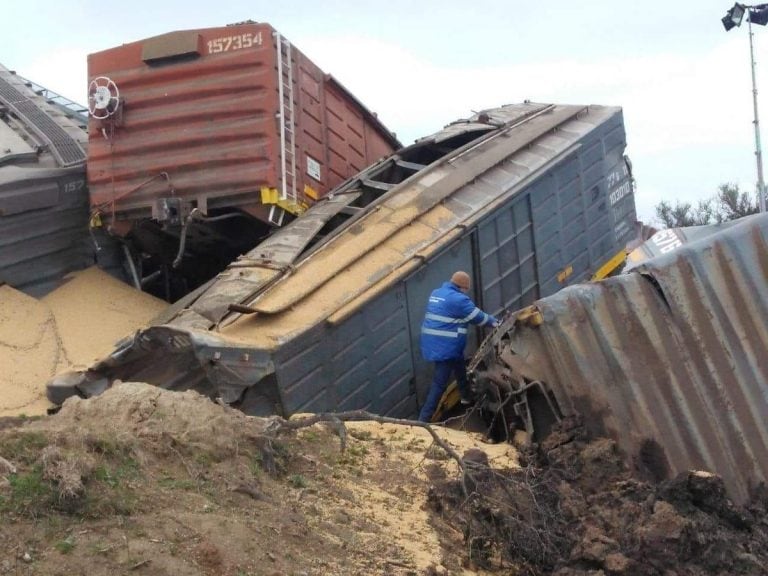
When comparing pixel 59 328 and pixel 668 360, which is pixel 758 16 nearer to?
pixel 668 360

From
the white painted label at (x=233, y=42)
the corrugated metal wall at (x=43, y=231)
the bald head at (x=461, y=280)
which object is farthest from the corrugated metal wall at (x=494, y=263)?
the corrugated metal wall at (x=43, y=231)

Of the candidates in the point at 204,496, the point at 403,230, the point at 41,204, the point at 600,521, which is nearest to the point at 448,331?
the point at 403,230

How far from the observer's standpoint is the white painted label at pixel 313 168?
301 inches

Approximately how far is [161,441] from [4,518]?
2.92 ft

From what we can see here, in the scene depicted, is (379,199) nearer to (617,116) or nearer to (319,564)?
(617,116)

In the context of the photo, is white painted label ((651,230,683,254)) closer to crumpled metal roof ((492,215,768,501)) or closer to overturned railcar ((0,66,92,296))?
crumpled metal roof ((492,215,768,501))

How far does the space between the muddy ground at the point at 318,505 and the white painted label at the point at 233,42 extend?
3.51 meters

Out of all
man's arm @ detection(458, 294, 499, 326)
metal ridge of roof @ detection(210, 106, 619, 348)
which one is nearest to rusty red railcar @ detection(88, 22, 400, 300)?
metal ridge of roof @ detection(210, 106, 619, 348)

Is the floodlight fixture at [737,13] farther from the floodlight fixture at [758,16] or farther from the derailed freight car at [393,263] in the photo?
the derailed freight car at [393,263]

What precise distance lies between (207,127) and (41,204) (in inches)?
55.2

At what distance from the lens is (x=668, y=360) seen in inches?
193

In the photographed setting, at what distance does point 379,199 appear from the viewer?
7.07m

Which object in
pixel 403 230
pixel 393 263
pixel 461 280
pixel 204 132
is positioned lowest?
pixel 461 280

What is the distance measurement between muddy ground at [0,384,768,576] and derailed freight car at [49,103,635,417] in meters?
0.96
